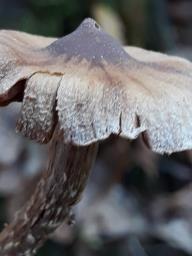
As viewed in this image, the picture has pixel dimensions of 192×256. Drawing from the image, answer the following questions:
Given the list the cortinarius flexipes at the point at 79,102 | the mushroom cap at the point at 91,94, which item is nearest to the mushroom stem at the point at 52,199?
the cortinarius flexipes at the point at 79,102

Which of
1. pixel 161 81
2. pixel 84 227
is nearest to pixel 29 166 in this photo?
pixel 84 227

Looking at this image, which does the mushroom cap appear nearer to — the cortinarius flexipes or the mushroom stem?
the cortinarius flexipes

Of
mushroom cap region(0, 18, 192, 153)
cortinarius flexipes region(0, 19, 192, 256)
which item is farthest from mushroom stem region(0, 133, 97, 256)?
mushroom cap region(0, 18, 192, 153)

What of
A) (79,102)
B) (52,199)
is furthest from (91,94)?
(52,199)

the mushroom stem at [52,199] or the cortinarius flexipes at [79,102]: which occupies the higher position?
the cortinarius flexipes at [79,102]

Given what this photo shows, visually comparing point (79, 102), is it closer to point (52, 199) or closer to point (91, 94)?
point (91, 94)

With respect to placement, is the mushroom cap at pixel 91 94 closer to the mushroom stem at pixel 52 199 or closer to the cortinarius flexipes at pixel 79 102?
the cortinarius flexipes at pixel 79 102

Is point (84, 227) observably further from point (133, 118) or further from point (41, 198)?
point (133, 118)

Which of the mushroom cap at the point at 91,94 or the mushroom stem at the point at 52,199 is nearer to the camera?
the mushroom cap at the point at 91,94
